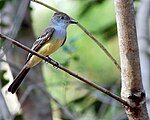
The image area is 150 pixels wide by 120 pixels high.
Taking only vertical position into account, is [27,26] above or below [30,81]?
above

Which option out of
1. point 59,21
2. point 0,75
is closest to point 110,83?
point 0,75

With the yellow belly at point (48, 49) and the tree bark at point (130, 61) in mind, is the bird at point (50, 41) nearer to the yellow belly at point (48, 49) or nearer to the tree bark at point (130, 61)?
the yellow belly at point (48, 49)

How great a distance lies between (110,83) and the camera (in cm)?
355

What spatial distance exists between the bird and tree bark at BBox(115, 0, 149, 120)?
0.89 metres

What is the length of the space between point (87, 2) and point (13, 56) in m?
0.89

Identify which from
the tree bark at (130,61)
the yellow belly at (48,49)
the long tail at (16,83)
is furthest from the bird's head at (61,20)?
the tree bark at (130,61)

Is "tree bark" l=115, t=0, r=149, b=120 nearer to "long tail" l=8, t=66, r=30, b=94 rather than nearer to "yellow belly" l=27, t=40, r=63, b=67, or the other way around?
"long tail" l=8, t=66, r=30, b=94

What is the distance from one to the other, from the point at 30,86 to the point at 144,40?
678 mm

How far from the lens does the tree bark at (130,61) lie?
103 cm

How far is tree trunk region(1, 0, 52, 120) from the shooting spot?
2629 millimetres

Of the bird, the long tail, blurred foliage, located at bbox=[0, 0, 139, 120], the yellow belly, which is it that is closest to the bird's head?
the bird

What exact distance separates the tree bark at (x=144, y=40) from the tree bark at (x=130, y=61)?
1.20m

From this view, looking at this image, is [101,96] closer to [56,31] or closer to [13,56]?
[13,56]

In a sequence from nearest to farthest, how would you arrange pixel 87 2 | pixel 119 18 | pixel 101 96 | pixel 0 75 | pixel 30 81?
pixel 119 18 → pixel 0 75 → pixel 30 81 → pixel 101 96 → pixel 87 2
